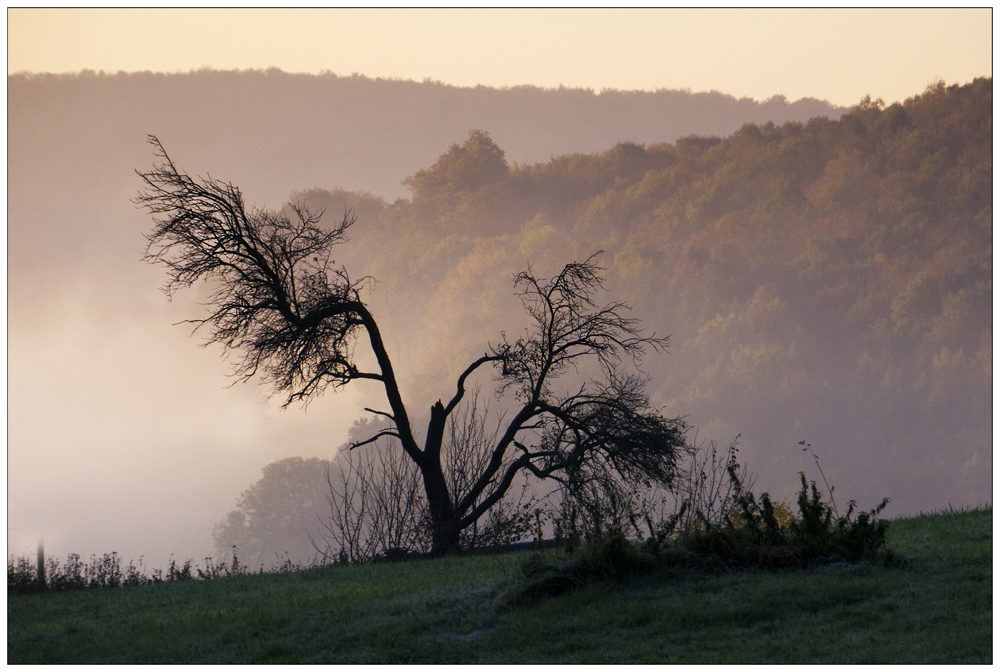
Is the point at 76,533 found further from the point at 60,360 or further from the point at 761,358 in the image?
the point at 761,358

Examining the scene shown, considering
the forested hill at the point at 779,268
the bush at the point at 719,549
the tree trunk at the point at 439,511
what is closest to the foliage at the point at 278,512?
the forested hill at the point at 779,268

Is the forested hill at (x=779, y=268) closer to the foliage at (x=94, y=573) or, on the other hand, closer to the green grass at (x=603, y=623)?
the foliage at (x=94, y=573)

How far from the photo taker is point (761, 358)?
5591cm

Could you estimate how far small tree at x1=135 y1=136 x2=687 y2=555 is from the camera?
12.8 meters

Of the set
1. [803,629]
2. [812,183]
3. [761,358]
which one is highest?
[812,183]

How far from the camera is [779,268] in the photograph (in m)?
60.1

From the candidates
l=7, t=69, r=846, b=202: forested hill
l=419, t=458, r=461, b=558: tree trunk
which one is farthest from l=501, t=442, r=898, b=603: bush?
l=7, t=69, r=846, b=202: forested hill

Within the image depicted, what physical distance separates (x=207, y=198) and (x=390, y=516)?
644cm

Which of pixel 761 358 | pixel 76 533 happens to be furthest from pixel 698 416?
pixel 76 533

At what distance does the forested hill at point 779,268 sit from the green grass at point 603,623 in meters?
45.9

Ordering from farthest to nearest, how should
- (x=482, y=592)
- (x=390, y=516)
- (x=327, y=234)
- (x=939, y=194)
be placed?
(x=939, y=194)
(x=390, y=516)
(x=327, y=234)
(x=482, y=592)

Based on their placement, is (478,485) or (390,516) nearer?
(478,485)

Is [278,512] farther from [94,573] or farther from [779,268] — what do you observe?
[94,573]

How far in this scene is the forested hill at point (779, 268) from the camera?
170 feet
